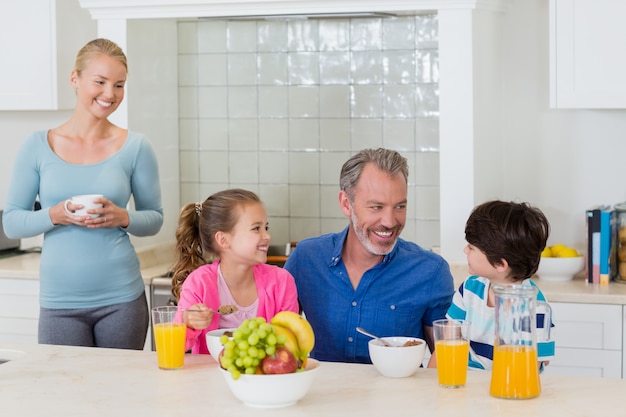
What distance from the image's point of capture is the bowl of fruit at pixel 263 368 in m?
1.80

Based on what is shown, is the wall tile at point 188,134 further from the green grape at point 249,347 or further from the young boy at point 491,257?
the green grape at point 249,347

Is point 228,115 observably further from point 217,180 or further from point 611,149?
point 611,149

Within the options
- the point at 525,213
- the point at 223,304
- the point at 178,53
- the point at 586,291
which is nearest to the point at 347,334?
the point at 223,304

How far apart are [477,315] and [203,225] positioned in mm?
757

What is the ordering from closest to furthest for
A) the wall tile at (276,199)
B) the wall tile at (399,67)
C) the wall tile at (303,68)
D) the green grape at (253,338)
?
the green grape at (253,338), the wall tile at (399,67), the wall tile at (303,68), the wall tile at (276,199)

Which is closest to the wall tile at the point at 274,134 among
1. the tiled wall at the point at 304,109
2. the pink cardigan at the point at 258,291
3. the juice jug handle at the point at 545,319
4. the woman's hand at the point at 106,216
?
the tiled wall at the point at 304,109

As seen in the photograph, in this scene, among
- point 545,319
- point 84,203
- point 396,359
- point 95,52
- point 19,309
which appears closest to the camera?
point 396,359

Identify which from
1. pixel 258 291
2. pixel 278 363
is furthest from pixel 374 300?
pixel 278 363

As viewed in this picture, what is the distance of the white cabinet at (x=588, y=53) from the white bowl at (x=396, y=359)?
1741 mm

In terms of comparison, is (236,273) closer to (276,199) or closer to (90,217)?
(90,217)

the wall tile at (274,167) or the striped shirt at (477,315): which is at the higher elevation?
the wall tile at (274,167)

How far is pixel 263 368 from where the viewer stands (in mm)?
1829

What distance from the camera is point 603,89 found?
11.4 feet

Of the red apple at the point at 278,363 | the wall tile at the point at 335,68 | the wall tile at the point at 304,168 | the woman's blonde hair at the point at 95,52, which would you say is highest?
the wall tile at the point at 335,68
